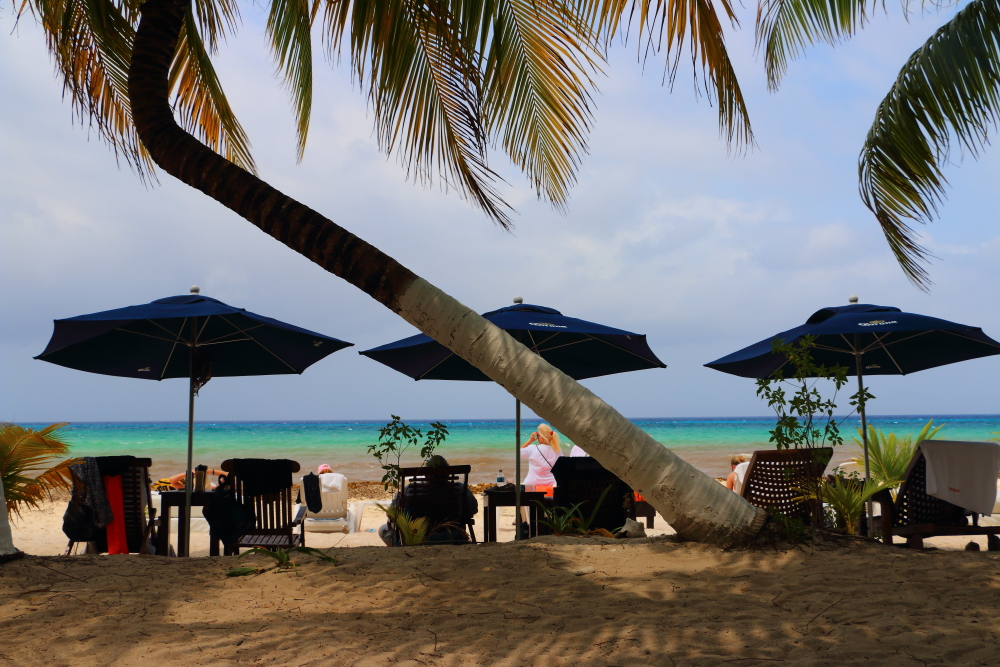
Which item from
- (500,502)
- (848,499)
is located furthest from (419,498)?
(848,499)

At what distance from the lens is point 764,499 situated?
212 inches

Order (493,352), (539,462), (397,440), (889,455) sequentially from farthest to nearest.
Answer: (539,462), (889,455), (397,440), (493,352)

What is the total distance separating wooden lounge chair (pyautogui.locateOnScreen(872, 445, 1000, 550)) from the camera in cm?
538

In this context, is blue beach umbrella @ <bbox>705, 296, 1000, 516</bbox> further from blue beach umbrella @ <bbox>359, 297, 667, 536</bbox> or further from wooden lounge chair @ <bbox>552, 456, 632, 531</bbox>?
wooden lounge chair @ <bbox>552, 456, 632, 531</bbox>

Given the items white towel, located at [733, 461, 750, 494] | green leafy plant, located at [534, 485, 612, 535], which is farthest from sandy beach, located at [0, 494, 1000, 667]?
white towel, located at [733, 461, 750, 494]

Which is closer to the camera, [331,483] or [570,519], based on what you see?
[570,519]

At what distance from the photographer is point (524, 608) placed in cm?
328

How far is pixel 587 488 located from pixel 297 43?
14.7 feet

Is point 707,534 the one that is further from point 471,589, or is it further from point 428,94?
point 428,94

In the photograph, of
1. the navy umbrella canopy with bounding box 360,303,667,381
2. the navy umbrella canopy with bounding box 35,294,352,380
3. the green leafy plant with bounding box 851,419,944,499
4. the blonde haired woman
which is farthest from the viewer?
the blonde haired woman

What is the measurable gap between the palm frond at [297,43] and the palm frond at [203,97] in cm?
61

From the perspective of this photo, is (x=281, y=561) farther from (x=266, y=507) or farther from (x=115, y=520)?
(x=115, y=520)

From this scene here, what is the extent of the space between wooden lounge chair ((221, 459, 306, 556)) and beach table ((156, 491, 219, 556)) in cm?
25

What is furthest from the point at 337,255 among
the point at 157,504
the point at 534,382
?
the point at 157,504
